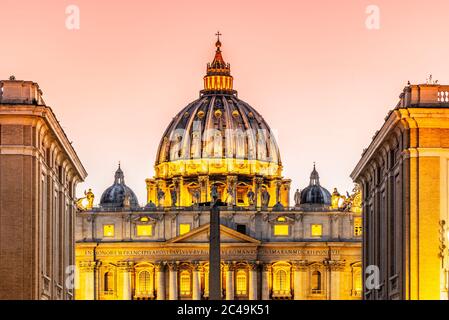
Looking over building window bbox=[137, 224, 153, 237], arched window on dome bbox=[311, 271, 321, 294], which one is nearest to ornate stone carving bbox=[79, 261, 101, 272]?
building window bbox=[137, 224, 153, 237]

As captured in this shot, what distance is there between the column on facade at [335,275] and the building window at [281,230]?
18.8 ft

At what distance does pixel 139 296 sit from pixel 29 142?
105 m

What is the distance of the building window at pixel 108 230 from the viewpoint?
17450 centimetres

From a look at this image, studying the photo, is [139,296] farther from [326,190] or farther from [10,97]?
[10,97]

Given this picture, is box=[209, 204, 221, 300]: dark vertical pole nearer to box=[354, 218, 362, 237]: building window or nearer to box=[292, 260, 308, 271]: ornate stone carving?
box=[354, 218, 362, 237]: building window

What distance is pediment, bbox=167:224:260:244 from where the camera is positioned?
565 ft

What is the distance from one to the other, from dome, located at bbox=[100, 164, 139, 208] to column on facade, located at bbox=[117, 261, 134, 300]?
1176 cm

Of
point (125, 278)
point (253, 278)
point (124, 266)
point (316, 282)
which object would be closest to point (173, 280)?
point (125, 278)

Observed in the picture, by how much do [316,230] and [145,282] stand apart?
18025 mm

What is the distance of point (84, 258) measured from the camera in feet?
564

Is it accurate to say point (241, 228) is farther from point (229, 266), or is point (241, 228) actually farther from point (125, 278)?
point (125, 278)

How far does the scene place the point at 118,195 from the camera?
192m
